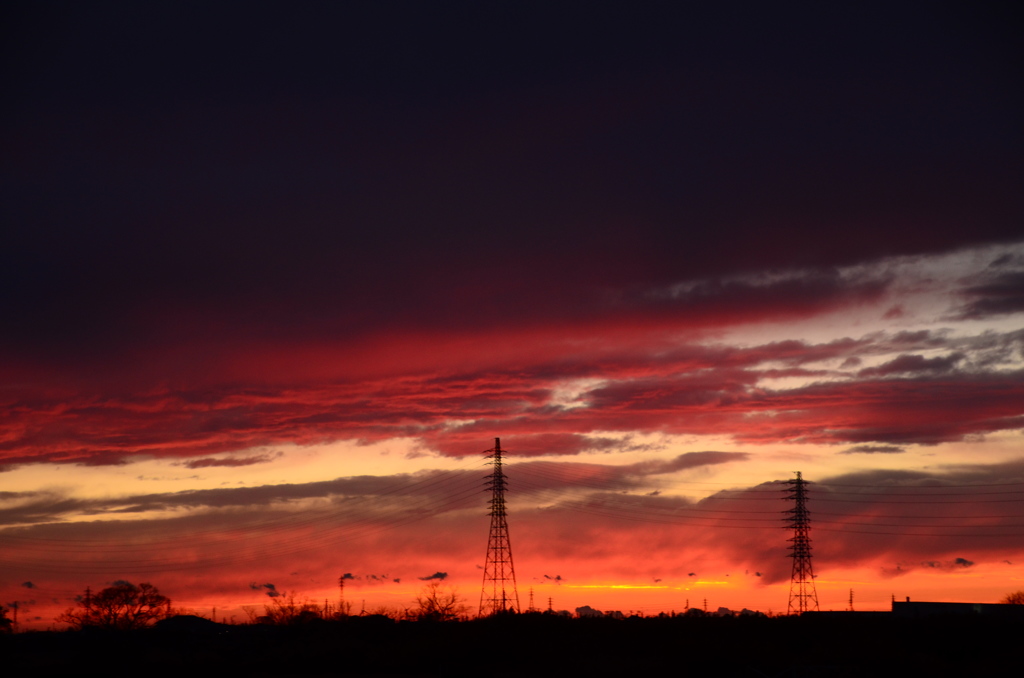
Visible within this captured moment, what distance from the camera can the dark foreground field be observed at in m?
78.3

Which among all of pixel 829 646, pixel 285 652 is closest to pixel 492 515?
pixel 285 652

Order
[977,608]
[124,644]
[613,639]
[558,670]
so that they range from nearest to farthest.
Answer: [558,670]
[124,644]
[613,639]
[977,608]

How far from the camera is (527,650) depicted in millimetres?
90938

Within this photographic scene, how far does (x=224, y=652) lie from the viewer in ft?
290

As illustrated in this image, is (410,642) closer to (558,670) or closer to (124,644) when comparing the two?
(558,670)

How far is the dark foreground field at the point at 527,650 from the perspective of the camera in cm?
7831

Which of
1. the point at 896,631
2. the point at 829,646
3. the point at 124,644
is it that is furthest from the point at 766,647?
the point at 124,644

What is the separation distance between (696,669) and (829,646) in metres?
11.7

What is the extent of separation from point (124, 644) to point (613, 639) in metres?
46.7

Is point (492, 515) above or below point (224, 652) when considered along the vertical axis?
above

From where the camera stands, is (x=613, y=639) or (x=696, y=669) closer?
(x=696, y=669)

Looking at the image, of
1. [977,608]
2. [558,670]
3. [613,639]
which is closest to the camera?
[558,670]

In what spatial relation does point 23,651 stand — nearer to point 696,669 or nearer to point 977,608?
point 696,669

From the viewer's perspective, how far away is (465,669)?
8362 cm
